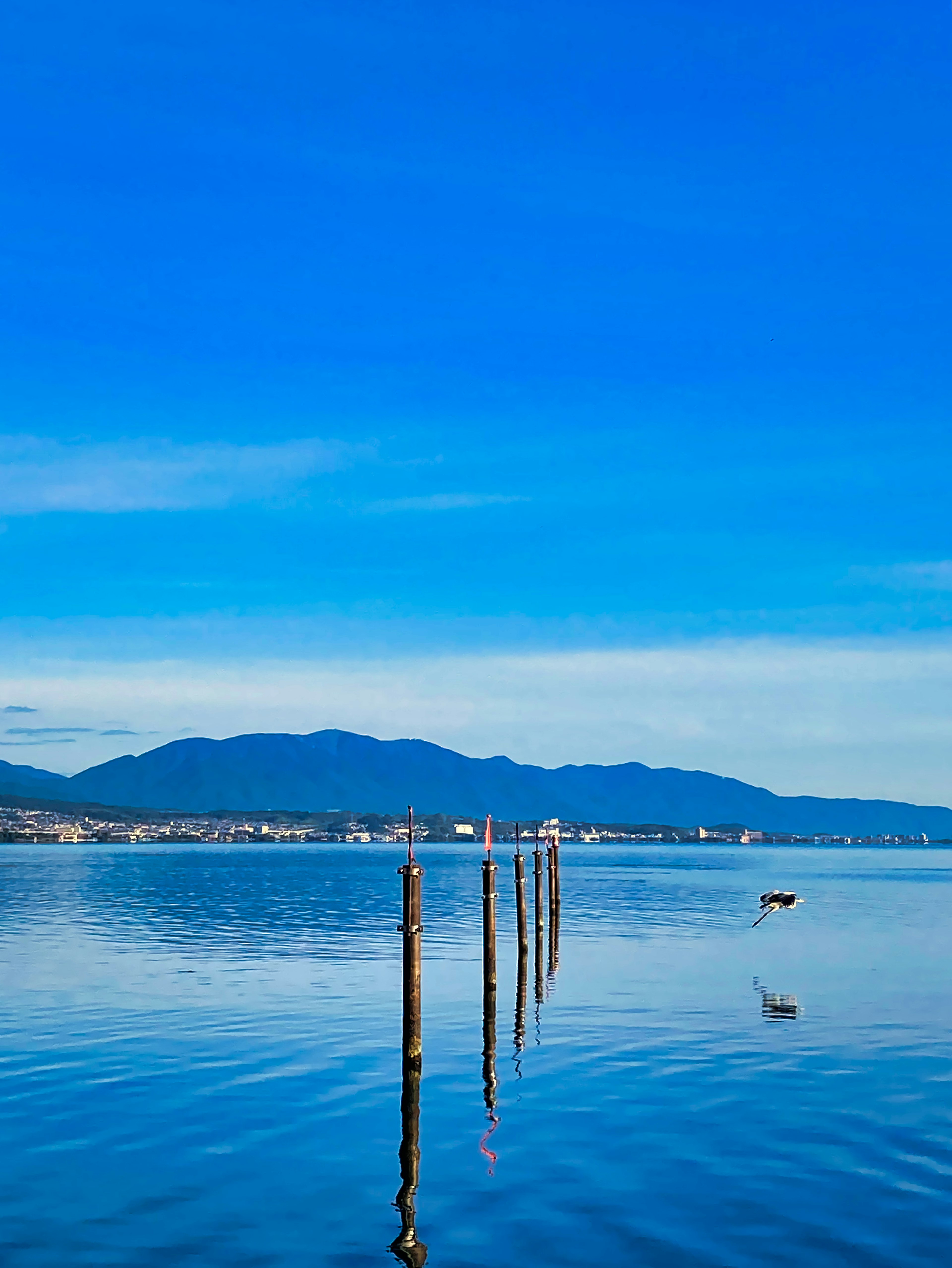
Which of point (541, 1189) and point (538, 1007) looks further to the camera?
point (538, 1007)

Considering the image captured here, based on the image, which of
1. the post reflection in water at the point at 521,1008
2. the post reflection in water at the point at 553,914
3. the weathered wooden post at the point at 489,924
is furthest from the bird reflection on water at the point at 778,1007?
the weathered wooden post at the point at 489,924

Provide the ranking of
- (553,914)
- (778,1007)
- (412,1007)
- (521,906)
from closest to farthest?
(412,1007)
(778,1007)
(521,906)
(553,914)

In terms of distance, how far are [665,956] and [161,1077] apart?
3264 cm

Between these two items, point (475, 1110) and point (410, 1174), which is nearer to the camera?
point (410, 1174)

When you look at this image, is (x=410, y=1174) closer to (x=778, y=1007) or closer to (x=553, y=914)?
(x=778, y=1007)

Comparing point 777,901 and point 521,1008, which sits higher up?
point 777,901

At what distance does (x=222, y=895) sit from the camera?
4225 inches

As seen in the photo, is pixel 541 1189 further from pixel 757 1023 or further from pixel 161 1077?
pixel 757 1023

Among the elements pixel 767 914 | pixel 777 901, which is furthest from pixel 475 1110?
pixel 767 914

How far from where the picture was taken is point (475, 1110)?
86.3 feet

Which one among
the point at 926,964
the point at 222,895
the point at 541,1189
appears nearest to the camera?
the point at 541,1189

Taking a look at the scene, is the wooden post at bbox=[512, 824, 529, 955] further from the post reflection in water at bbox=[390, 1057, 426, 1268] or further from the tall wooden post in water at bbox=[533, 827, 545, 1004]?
the post reflection in water at bbox=[390, 1057, 426, 1268]

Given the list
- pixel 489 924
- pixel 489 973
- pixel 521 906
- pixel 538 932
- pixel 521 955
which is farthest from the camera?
pixel 538 932

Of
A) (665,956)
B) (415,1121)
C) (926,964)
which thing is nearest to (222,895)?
(665,956)
